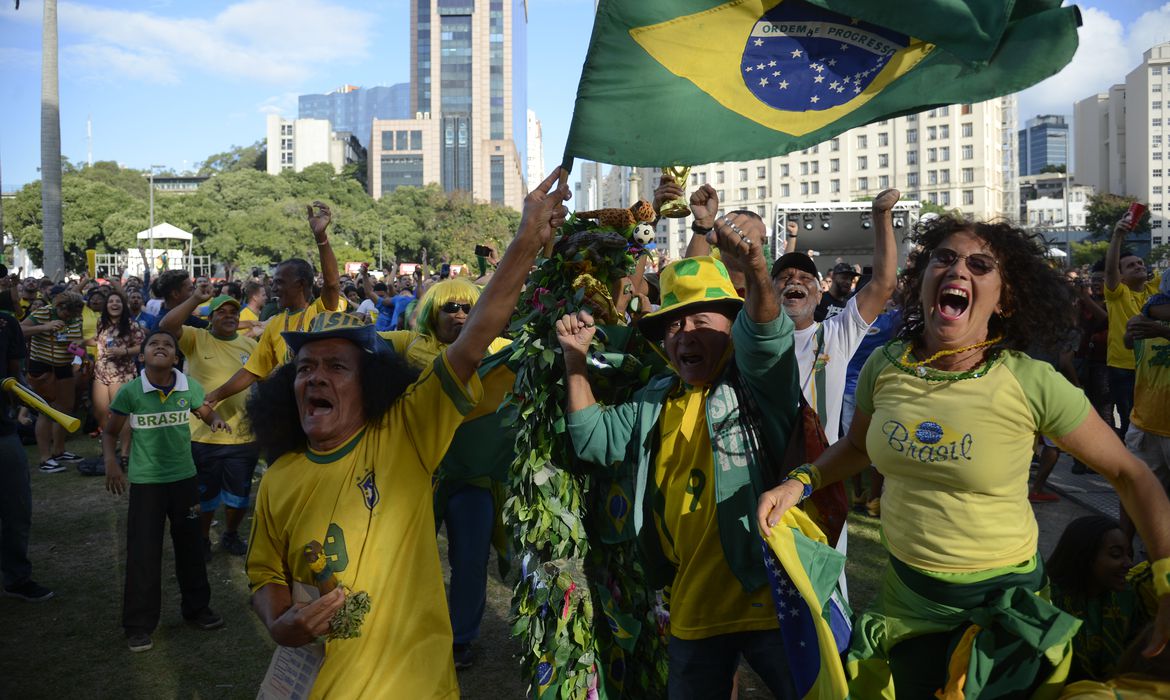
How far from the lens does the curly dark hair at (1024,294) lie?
2865 millimetres

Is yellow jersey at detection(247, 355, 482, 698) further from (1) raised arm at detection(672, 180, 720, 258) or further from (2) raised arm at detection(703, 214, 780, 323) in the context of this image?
(1) raised arm at detection(672, 180, 720, 258)

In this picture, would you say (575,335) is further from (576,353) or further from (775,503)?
(775,503)

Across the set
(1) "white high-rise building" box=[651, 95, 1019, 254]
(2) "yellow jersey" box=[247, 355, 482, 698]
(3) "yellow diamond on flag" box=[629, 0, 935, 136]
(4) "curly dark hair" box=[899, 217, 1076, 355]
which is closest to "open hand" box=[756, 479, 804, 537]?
(4) "curly dark hair" box=[899, 217, 1076, 355]

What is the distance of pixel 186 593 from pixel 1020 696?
533cm

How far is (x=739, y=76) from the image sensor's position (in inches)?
147

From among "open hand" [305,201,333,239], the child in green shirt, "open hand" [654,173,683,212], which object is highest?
"open hand" [305,201,333,239]

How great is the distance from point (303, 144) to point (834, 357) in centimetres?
13694

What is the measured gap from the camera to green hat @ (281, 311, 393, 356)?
9.54ft

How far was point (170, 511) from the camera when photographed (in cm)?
604

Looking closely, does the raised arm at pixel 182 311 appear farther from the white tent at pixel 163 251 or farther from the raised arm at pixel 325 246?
the white tent at pixel 163 251

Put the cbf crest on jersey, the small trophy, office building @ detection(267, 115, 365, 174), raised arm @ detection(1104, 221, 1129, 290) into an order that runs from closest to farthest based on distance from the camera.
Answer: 1. the cbf crest on jersey
2. the small trophy
3. raised arm @ detection(1104, 221, 1129, 290)
4. office building @ detection(267, 115, 365, 174)

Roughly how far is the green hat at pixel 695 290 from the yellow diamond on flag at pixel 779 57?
73 centimetres

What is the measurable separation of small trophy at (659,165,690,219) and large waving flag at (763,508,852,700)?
151 cm

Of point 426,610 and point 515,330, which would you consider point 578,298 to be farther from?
point 426,610
